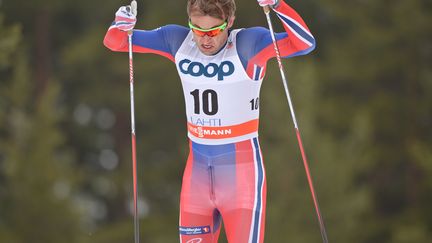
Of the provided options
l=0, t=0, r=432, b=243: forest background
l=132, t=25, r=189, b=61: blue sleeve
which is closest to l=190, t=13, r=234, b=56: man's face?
l=132, t=25, r=189, b=61: blue sleeve

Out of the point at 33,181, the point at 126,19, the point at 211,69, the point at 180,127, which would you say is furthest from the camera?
the point at 180,127

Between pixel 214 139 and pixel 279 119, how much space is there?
1606 centimetres

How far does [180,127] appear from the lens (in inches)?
1081

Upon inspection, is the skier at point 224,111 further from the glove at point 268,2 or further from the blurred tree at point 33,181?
the blurred tree at point 33,181

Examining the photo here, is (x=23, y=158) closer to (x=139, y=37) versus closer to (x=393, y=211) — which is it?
(x=393, y=211)

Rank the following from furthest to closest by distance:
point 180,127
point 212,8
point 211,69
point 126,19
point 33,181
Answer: point 180,127
point 33,181
point 126,19
point 211,69
point 212,8

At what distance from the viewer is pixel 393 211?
27797 mm

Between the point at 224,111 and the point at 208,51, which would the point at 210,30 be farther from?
the point at 224,111

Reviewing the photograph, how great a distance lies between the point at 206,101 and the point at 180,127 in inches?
850

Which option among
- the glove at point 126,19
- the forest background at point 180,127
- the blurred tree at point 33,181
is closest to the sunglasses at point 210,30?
the glove at point 126,19

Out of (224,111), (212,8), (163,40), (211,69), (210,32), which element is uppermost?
(212,8)

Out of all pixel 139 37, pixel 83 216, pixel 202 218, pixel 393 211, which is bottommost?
pixel 393 211

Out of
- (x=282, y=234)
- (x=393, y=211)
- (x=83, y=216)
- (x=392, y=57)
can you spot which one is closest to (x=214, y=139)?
(x=282, y=234)

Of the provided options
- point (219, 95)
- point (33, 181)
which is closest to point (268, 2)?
point (219, 95)
